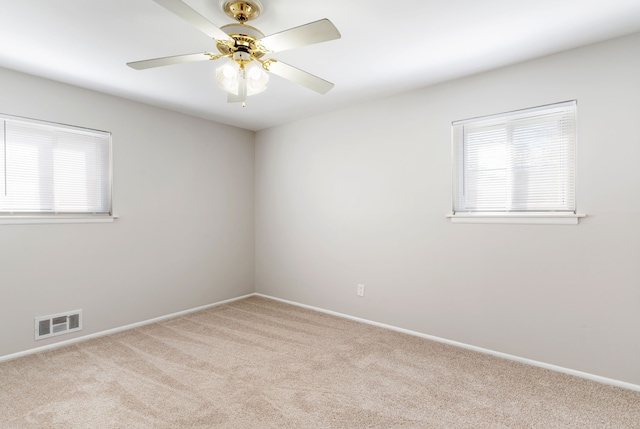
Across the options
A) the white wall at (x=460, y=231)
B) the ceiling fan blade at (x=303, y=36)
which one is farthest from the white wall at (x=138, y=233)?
the ceiling fan blade at (x=303, y=36)

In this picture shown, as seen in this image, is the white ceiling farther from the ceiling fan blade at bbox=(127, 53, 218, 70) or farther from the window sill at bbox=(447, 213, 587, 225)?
the window sill at bbox=(447, 213, 587, 225)

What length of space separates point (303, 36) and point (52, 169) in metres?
2.68

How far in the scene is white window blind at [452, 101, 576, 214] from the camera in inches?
97.9

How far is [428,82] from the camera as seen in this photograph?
119 inches

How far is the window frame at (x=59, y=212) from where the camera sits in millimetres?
2725

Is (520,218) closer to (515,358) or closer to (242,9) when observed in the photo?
(515,358)

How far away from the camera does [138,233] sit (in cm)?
353

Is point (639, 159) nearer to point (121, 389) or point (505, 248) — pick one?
point (505, 248)

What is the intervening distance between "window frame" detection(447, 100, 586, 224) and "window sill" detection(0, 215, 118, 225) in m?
3.23

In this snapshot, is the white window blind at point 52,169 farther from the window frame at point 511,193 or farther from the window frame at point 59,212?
the window frame at point 511,193

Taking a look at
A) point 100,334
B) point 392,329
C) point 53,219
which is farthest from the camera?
point 392,329

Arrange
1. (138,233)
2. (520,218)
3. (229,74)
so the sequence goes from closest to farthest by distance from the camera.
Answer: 1. (229,74)
2. (520,218)
3. (138,233)

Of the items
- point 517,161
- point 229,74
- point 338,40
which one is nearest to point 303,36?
point 229,74

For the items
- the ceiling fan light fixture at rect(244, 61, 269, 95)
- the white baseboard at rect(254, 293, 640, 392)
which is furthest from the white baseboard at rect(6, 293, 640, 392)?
the ceiling fan light fixture at rect(244, 61, 269, 95)
